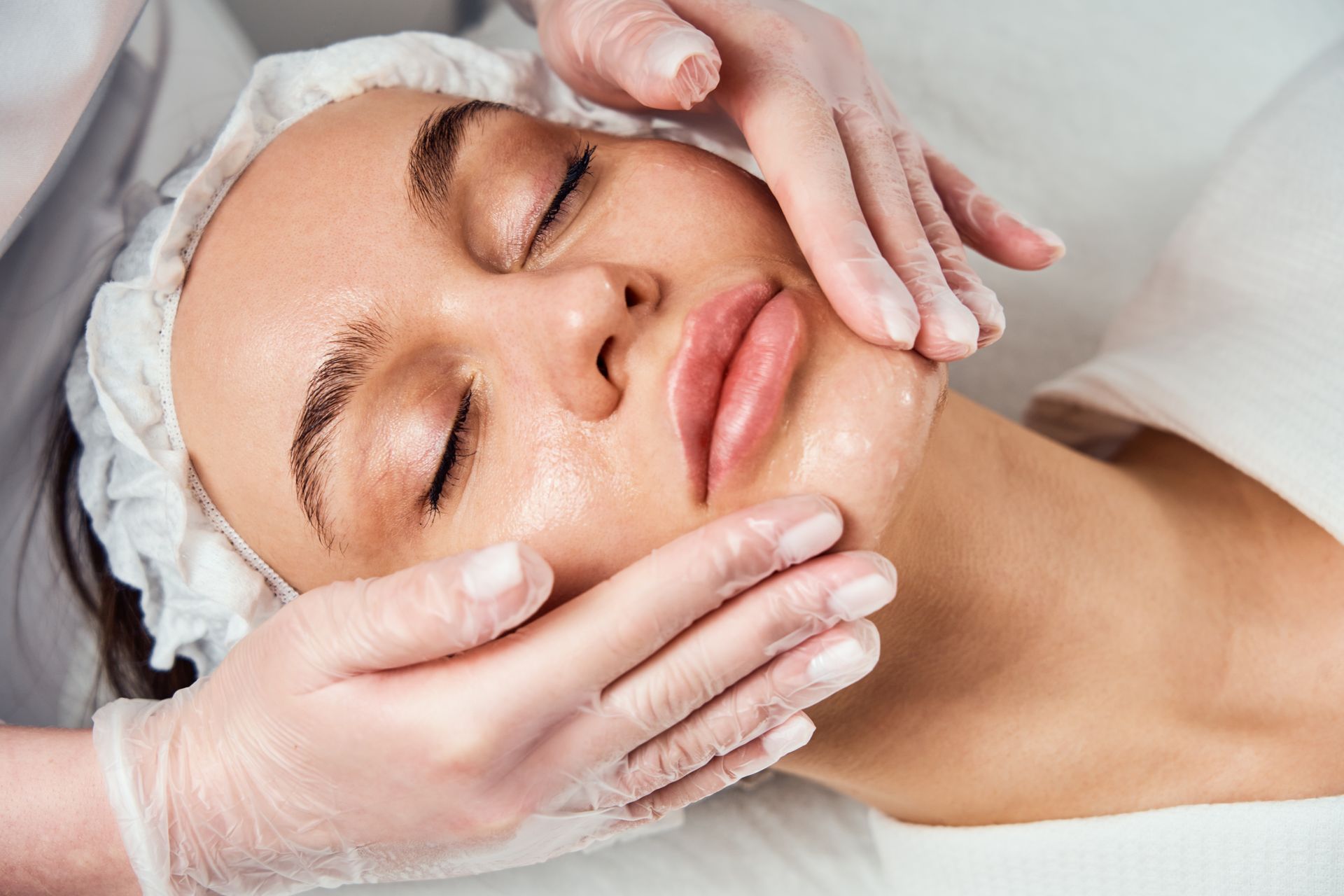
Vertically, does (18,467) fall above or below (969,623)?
below

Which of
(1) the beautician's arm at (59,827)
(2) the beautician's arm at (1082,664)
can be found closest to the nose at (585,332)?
(2) the beautician's arm at (1082,664)

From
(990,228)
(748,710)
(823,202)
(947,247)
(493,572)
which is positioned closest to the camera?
(493,572)

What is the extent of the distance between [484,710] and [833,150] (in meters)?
0.77

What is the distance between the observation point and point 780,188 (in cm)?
114

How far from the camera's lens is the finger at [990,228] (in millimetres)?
1268

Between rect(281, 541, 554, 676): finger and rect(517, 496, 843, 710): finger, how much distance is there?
0.05 meters

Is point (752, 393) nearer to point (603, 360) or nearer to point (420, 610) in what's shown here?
point (603, 360)

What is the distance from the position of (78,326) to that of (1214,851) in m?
1.76

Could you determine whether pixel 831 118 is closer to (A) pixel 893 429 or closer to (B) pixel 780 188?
(B) pixel 780 188

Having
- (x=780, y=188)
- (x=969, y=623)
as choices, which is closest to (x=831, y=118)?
(x=780, y=188)

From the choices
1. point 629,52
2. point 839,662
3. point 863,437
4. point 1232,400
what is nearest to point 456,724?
point 839,662

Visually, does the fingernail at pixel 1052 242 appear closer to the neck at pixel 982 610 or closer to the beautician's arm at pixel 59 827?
the neck at pixel 982 610

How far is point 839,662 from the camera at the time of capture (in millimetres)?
941

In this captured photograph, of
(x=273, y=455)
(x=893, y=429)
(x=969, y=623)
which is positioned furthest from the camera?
(x=969, y=623)
